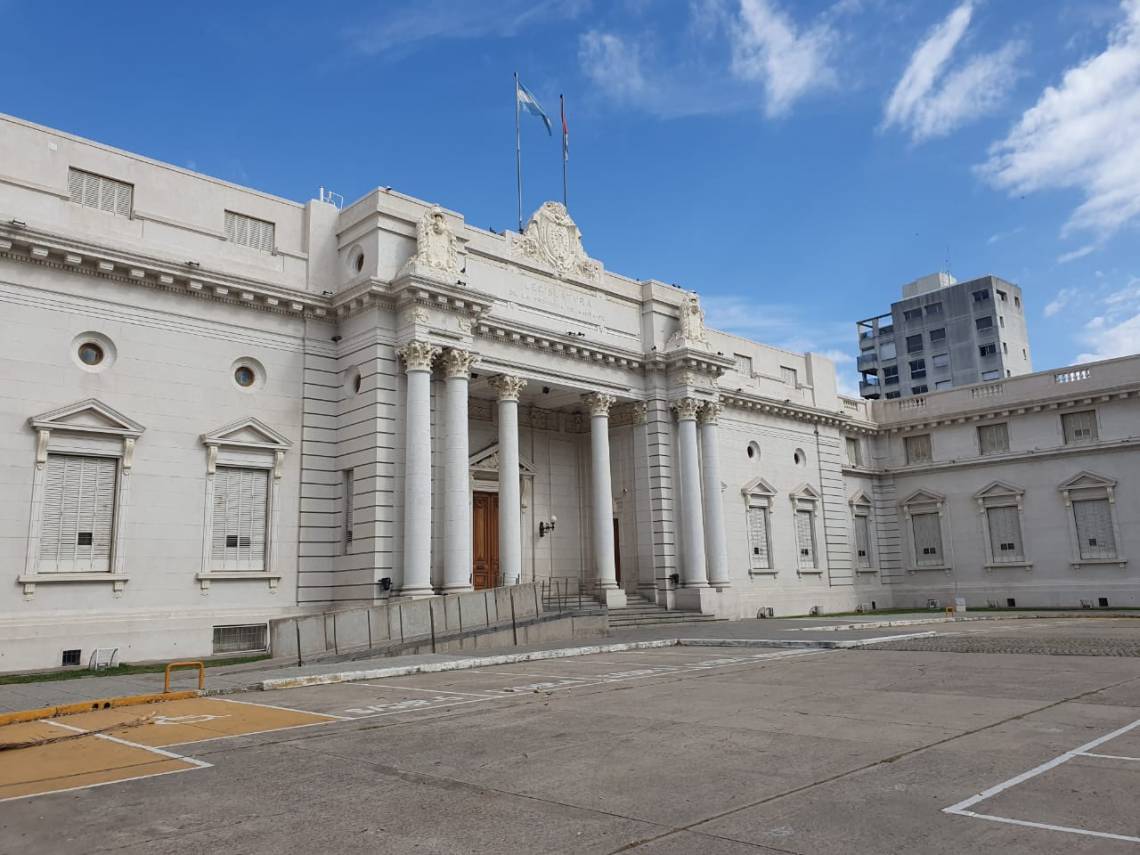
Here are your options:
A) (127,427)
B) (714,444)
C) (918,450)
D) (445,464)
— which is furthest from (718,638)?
(918,450)

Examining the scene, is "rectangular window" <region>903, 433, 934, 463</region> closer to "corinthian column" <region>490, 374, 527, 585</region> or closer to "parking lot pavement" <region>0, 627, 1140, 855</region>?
"corinthian column" <region>490, 374, 527, 585</region>

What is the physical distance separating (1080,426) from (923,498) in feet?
28.2

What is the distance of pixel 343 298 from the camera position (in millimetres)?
26734

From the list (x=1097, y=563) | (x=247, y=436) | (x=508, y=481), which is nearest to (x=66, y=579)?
(x=247, y=436)

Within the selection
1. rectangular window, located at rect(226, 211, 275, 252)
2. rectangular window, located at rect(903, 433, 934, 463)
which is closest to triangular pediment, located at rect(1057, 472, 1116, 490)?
rectangular window, located at rect(903, 433, 934, 463)

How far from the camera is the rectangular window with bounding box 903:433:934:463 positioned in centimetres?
4806

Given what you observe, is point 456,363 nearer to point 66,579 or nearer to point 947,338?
point 66,579

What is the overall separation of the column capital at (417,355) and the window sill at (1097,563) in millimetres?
33397

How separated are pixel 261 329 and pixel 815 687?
19.7 meters

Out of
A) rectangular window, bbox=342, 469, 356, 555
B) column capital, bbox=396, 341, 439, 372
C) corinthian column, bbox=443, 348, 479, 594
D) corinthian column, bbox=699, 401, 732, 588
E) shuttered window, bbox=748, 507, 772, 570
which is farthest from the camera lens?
shuttered window, bbox=748, 507, 772, 570

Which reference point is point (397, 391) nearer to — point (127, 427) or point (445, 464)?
point (445, 464)

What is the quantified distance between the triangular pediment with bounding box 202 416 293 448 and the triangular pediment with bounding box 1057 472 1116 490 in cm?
3653

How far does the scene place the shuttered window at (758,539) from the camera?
131 feet

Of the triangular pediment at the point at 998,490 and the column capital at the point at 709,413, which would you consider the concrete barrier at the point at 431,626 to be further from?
the triangular pediment at the point at 998,490
